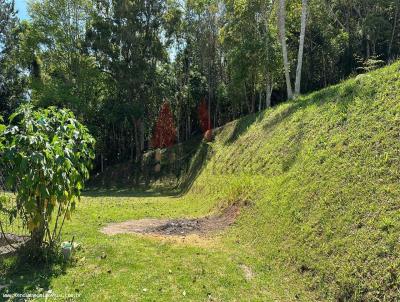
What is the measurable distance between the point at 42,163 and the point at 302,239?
508 centimetres

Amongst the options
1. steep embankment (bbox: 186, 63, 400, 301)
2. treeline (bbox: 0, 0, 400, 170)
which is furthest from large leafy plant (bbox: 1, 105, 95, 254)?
treeline (bbox: 0, 0, 400, 170)

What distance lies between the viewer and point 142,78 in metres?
30.2

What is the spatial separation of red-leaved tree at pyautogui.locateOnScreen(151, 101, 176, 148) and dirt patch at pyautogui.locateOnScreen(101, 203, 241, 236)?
20.6m

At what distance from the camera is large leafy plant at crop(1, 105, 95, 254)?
6191 millimetres

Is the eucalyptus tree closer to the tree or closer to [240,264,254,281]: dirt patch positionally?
the tree

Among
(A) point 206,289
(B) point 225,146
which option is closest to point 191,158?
(B) point 225,146

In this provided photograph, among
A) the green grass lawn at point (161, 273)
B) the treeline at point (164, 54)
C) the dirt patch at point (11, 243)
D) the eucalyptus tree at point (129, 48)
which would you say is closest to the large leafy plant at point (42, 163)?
the dirt patch at point (11, 243)

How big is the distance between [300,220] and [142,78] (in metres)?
24.2

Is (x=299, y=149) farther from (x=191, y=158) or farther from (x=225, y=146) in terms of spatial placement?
(x=191, y=158)

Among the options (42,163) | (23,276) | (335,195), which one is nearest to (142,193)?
(23,276)

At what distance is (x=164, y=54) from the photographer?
3198 cm

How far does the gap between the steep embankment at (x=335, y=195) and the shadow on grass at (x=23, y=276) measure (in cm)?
408

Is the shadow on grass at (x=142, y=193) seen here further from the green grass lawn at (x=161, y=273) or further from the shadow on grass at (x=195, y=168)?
the green grass lawn at (x=161, y=273)

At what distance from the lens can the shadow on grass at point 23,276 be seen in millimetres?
5922
